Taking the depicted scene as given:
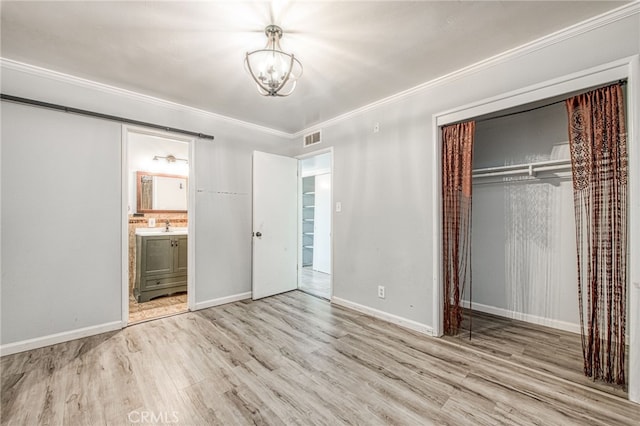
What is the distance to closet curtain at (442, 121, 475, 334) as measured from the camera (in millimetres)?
2562

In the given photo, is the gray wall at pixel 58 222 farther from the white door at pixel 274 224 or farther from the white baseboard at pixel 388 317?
the white baseboard at pixel 388 317

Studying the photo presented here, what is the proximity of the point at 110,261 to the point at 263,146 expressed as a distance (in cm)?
236

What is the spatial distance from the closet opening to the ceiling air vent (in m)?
2.06

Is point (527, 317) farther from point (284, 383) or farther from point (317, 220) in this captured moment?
point (317, 220)

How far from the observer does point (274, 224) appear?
400 centimetres

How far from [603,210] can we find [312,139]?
10.4 feet

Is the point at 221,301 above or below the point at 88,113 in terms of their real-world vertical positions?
below

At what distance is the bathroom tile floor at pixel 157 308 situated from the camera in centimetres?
320

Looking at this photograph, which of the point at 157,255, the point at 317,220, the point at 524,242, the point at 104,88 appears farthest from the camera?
the point at 317,220

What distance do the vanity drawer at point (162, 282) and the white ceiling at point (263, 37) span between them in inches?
98.8

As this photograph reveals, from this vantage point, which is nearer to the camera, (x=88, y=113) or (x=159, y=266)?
(x=88, y=113)

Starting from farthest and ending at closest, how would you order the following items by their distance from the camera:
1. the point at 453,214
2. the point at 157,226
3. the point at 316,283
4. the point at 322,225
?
the point at 322,225, the point at 316,283, the point at 157,226, the point at 453,214

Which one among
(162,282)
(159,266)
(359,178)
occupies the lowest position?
(162,282)

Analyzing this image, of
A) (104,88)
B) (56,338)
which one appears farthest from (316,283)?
(104,88)
